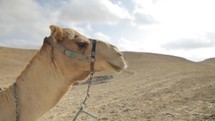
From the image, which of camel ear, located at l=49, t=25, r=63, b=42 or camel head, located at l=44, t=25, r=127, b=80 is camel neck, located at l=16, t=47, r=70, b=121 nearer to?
camel head, located at l=44, t=25, r=127, b=80

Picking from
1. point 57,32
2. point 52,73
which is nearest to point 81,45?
point 57,32

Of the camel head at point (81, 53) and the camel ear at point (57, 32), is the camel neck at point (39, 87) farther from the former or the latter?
the camel ear at point (57, 32)

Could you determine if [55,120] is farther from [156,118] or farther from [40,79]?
[40,79]

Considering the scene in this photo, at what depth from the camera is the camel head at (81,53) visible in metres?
A: 4.02

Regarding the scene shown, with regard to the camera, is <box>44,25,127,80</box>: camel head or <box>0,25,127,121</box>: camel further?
<box>44,25,127,80</box>: camel head

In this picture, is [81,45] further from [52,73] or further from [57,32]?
[52,73]

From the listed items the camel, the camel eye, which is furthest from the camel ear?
the camel eye

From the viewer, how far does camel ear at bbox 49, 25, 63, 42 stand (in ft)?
13.1

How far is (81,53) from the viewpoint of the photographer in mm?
4102

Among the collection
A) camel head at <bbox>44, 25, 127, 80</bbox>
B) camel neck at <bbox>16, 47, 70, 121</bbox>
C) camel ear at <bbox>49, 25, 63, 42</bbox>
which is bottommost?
camel neck at <bbox>16, 47, 70, 121</bbox>

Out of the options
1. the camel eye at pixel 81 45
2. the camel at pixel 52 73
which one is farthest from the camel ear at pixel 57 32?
the camel eye at pixel 81 45

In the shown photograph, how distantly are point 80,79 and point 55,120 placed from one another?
24.6 feet

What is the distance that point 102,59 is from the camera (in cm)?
406

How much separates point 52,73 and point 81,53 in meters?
0.42
